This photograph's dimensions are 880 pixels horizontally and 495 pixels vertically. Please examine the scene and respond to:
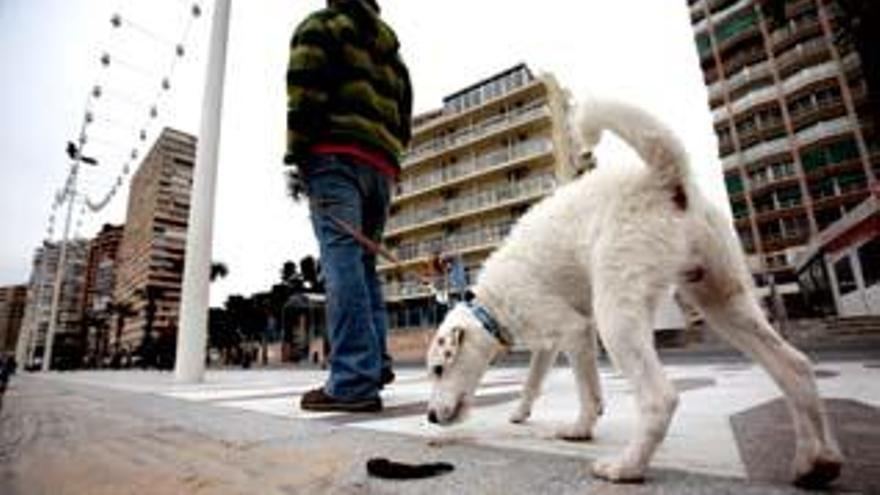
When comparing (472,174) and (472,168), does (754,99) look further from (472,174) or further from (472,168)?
(472,174)

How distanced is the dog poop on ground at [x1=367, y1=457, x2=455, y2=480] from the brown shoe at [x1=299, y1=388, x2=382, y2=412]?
4.24 ft

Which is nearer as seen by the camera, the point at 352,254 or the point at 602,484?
the point at 602,484

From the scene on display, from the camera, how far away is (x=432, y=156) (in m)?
35.2

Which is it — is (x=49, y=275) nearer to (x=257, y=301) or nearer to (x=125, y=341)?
(x=257, y=301)

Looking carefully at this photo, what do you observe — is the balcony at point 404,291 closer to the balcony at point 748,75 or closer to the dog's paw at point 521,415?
the dog's paw at point 521,415

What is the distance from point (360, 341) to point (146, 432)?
1024 millimetres

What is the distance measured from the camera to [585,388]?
160cm

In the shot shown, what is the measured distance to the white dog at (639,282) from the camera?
1051mm

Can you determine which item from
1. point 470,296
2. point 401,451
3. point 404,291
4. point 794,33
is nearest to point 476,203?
point 404,291

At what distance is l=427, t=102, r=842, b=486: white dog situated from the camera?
3.45ft

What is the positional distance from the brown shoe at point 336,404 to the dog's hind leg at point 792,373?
163 cm

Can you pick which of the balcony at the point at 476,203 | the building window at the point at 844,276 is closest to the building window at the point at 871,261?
the building window at the point at 844,276

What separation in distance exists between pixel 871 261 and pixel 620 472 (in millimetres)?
26753

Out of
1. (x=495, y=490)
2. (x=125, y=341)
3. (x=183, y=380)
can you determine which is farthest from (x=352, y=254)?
(x=125, y=341)
